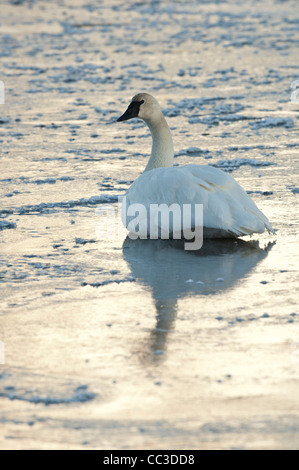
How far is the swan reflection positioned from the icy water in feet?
0.06

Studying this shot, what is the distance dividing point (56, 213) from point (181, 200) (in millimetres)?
1563

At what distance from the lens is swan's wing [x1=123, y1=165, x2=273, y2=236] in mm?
6898

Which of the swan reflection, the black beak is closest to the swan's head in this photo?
the black beak

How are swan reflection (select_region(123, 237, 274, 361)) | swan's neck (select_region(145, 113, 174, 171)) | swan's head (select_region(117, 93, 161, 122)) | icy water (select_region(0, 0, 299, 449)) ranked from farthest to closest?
swan's head (select_region(117, 93, 161, 122)) → swan's neck (select_region(145, 113, 174, 171)) → swan reflection (select_region(123, 237, 274, 361)) → icy water (select_region(0, 0, 299, 449))

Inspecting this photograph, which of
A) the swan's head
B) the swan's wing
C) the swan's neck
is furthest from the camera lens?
the swan's head

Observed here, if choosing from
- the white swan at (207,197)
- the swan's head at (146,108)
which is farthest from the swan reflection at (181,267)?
the swan's head at (146,108)

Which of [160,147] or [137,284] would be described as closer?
[137,284]

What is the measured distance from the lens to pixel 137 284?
246 inches

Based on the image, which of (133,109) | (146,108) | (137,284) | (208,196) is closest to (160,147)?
(146,108)

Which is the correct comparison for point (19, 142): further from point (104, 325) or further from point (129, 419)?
point (129, 419)

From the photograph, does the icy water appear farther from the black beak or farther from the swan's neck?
the black beak

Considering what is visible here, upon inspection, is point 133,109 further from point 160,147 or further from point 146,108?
point 160,147

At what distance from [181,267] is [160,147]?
195 cm

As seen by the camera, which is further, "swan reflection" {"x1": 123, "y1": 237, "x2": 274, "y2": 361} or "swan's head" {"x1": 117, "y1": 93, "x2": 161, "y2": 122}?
"swan's head" {"x1": 117, "y1": 93, "x2": 161, "y2": 122}
